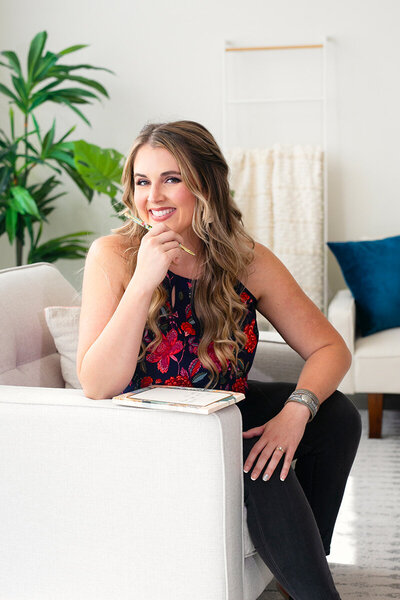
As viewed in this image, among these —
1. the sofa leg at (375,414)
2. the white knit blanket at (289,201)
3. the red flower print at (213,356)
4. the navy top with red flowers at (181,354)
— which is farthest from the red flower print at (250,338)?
the white knit blanket at (289,201)

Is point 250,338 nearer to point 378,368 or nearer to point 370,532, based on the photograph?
point 370,532

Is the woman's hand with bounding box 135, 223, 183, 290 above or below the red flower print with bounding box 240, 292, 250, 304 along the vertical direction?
above

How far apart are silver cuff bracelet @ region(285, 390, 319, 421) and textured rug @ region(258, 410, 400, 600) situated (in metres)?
0.54

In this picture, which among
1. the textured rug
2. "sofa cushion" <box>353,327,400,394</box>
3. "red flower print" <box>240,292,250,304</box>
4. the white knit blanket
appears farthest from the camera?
the white knit blanket

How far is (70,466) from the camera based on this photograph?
1.37 m

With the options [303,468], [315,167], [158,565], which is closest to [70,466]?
[158,565]

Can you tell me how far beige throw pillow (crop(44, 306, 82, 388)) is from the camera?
5.79 ft

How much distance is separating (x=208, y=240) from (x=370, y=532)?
105 cm

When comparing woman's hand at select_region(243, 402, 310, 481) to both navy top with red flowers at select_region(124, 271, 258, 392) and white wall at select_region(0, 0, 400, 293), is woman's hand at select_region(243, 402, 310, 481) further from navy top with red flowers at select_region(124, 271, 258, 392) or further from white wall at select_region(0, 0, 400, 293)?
white wall at select_region(0, 0, 400, 293)

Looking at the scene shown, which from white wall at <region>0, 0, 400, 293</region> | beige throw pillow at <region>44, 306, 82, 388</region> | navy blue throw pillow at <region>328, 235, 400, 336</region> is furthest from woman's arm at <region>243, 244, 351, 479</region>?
white wall at <region>0, 0, 400, 293</region>

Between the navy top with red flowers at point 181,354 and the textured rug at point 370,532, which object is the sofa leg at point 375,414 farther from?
the navy top with red flowers at point 181,354

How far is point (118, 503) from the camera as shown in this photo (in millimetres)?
1345

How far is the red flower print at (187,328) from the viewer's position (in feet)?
5.35

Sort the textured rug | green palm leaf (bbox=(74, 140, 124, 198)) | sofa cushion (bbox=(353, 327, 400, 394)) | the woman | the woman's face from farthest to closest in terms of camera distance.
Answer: green palm leaf (bbox=(74, 140, 124, 198)), sofa cushion (bbox=(353, 327, 400, 394)), the textured rug, the woman's face, the woman
